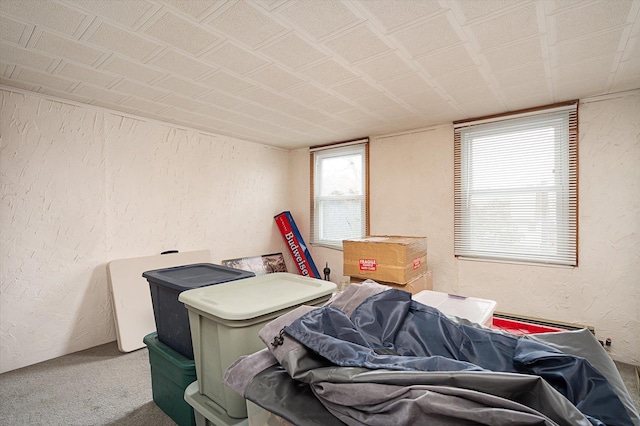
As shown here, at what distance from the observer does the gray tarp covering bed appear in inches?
24.4

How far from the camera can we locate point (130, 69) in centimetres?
210

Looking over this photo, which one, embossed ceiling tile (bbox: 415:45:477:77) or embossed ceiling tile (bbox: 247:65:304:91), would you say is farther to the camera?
embossed ceiling tile (bbox: 247:65:304:91)

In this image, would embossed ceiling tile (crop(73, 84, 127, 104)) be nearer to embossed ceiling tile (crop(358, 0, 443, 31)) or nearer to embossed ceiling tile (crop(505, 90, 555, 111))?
embossed ceiling tile (crop(358, 0, 443, 31))

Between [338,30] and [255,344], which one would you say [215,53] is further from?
[255,344]

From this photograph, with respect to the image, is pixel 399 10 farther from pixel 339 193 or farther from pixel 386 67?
pixel 339 193

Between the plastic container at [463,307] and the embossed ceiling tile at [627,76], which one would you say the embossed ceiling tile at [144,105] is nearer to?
the plastic container at [463,307]

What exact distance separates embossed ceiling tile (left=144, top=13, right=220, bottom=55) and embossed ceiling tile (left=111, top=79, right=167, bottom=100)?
78cm

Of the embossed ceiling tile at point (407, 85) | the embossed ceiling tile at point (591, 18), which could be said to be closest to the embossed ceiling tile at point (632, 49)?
the embossed ceiling tile at point (591, 18)

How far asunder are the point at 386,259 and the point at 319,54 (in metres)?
1.76

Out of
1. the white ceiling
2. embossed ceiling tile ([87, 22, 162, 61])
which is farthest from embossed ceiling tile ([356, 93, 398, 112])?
embossed ceiling tile ([87, 22, 162, 61])

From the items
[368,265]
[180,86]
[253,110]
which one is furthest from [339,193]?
[180,86]

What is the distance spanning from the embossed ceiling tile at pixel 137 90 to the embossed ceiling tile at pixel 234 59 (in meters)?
0.76

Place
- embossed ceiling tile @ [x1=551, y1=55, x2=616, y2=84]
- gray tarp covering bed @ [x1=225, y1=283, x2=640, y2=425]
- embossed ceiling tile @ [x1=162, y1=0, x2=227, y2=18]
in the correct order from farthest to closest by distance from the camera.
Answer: embossed ceiling tile @ [x1=551, y1=55, x2=616, y2=84]
embossed ceiling tile @ [x1=162, y1=0, x2=227, y2=18]
gray tarp covering bed @ [x1=225, y1=283, x2=640, y2=425]

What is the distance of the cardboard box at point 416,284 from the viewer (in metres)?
2.73
